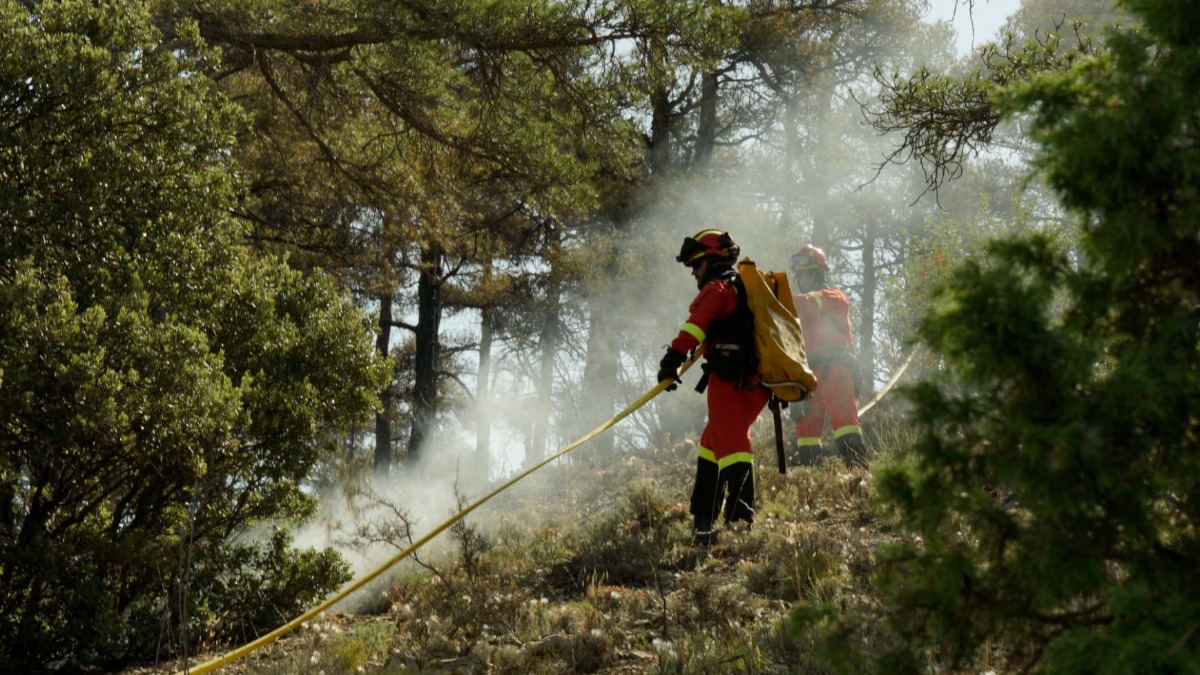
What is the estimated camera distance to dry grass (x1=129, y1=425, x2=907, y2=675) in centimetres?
488

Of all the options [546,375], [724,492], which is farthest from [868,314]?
[724,492]

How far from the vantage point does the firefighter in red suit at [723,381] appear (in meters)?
6.94

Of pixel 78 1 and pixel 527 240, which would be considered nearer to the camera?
pixel 78 1

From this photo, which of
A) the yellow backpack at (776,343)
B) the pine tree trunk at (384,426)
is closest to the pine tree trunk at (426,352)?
the pine tree trunk at (384,426)

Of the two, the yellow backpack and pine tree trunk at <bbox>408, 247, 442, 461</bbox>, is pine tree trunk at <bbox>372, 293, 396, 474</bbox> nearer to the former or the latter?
pine tree trunk at <bbox>408, 247, 442, 461</bbox>

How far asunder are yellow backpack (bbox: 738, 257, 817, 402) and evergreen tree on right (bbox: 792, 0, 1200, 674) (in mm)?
4624

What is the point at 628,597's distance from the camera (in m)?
5.92

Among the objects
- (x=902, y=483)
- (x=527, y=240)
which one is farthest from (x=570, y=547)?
(x=527, y=240)

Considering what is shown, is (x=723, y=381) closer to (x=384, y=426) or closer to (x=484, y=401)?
(x=384, y=426)

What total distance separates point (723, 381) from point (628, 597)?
5.77 ft

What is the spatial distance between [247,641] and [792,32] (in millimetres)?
14075

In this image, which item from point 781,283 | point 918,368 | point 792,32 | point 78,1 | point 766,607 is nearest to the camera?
point 766,607

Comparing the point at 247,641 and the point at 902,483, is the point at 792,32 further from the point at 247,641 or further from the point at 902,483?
the point at 902,483

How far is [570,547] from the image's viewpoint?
7930 mm
